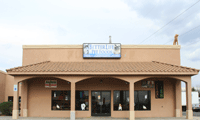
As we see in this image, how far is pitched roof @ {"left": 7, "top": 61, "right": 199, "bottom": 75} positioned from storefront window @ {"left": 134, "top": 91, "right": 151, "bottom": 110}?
8.60 ft

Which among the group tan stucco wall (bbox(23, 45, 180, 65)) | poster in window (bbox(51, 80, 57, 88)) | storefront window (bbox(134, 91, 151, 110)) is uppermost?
tan stucco wall (bbox(23, 45, 180, 65))

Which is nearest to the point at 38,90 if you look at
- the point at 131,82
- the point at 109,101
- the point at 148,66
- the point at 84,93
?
the point at 84,93

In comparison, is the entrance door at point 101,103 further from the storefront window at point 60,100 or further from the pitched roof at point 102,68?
the pitched roof at point 102,68

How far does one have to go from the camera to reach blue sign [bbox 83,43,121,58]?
18734 millimetres

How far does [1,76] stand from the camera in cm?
2773

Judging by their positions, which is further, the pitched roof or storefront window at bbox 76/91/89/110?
storefront window at bbox 76/91/89/110

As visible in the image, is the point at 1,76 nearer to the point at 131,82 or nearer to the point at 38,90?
the point at 38,90

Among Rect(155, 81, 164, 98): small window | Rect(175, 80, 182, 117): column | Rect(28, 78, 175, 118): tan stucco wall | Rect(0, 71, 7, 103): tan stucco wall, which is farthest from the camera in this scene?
Rect(0, 71, 7, 103): tan stucco wall

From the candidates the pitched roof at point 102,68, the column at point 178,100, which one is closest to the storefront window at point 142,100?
the column at point 178,100

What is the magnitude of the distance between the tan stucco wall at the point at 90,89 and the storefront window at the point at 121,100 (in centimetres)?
37

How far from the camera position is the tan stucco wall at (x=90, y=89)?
18.0 metres

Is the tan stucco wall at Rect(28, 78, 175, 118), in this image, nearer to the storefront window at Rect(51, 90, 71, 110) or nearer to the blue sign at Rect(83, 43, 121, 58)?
the storefront window at Rect(51, 90, 71, 110)

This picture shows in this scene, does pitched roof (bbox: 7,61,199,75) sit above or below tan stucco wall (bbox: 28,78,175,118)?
above

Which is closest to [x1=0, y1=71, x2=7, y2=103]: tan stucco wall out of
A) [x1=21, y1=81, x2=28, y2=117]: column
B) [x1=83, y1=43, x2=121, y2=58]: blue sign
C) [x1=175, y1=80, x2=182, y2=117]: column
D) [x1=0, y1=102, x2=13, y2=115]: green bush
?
[x1=0, y1=102, x2=13, y2=115]: green bush
